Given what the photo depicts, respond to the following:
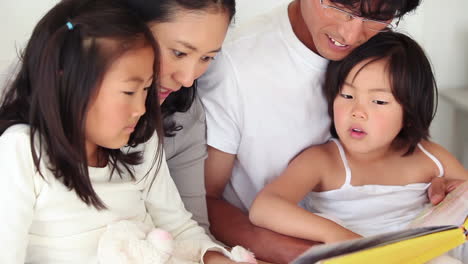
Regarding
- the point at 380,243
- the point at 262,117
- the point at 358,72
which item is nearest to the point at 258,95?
the point at 262,117

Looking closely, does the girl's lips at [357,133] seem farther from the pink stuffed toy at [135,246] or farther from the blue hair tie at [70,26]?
the blue hair tie at [70,26]

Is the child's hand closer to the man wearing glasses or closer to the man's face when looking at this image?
the man wearing glasses

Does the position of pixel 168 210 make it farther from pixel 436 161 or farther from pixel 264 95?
pixel 436 161

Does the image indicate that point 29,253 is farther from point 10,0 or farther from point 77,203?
point 10,0

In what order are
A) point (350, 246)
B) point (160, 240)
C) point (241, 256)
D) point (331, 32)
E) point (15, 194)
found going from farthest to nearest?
point (331, 32) < point (241, 256) < point (160, 240) < point (15, 194) < point (350, 246)

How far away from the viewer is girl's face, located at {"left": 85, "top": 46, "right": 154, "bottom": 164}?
1.05 metres

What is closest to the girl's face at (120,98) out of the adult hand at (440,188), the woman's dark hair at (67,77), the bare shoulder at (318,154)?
the woman's dark hair at (67,77)

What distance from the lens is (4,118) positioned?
1.08 m

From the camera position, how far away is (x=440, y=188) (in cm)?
146

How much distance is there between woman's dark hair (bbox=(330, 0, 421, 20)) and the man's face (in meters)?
0.04

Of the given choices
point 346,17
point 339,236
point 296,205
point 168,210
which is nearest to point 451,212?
point 339,236

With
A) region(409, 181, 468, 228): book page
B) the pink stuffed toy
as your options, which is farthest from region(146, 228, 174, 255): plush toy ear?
region(409, 181, 468, 228): book page

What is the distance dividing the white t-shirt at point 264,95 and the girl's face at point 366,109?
0.08 metres

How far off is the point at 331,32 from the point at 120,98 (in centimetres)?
54
